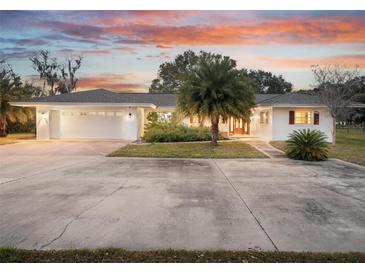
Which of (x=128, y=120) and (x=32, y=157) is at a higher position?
(x=128, y=120)

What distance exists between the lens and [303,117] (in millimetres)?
20188

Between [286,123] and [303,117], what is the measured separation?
1181mm

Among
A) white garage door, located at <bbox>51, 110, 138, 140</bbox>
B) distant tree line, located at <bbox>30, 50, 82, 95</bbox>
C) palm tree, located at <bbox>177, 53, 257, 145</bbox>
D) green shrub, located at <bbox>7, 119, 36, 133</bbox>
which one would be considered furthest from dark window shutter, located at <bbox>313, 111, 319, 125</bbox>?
distant tree line, located at <bbox>30, 50, 82, 95</bbox>

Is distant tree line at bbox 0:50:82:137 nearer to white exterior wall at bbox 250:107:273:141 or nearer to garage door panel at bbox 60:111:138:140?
garage door panel at bbox 60:111:138:140

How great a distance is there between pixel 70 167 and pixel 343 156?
10435 millimetres

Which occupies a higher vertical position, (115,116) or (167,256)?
(115,116)

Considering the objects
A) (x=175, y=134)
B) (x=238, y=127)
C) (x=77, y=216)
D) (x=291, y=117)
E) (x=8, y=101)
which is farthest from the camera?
(x=238, y=127)

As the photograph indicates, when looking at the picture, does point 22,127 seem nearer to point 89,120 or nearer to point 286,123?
point 89,120

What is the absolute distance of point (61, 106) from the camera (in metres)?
20.3

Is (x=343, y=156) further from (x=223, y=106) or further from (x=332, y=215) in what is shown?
(x=332, y=215)

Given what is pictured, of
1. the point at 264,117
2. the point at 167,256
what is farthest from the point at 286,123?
the point at 167,256

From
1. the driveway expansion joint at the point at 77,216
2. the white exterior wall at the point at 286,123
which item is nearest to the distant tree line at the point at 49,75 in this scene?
the white exterior wall at the point at 286,123
